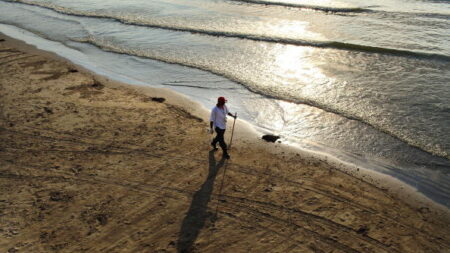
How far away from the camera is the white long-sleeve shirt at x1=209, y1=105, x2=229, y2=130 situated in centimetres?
781

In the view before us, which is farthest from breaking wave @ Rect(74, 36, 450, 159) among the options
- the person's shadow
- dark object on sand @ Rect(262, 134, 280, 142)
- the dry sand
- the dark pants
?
the person's shadow

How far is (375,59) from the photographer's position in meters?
16.1

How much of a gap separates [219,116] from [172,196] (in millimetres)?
2136

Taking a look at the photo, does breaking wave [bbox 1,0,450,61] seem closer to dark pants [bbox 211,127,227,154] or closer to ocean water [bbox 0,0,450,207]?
ocean water [bbox 0,0,450,207]

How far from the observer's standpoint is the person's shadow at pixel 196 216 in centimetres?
595

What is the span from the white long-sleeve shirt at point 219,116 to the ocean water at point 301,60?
226 cm

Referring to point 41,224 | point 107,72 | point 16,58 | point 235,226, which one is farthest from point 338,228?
point 16,58

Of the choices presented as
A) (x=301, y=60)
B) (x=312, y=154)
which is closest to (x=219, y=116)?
(x=312, y=154)

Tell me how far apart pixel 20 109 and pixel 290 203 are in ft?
28.4

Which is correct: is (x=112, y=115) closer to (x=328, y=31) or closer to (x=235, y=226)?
(x=235, y=226)

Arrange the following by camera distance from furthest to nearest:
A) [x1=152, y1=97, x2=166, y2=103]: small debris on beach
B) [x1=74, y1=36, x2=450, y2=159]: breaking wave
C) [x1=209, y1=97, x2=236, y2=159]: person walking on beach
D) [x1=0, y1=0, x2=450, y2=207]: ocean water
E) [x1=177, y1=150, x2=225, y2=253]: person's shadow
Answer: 1. [x1=152, y1=97, x2=166, y2=103]: small debris on beach
2. [x1=0, y1=0, x2=450, y2=207]: ocean water
3. [x1=74, y1=36, x2=450, y2=159]: breaking wave
4. [x1=209, y1=97, x2=236, y2=159]: person walking on beach
5. [x1=177, y1=150, x2=225, y2=253]: person's shadow

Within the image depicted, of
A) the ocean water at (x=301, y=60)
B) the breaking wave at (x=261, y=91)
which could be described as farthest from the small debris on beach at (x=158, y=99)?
the breaking wave at (x=261, y=91)

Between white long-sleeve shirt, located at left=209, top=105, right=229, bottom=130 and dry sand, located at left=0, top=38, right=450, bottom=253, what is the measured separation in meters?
0.91

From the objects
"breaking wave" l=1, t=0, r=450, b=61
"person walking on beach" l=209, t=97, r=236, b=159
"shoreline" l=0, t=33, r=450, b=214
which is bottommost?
"shoreline" l=0, t=33, r=450, b=214
